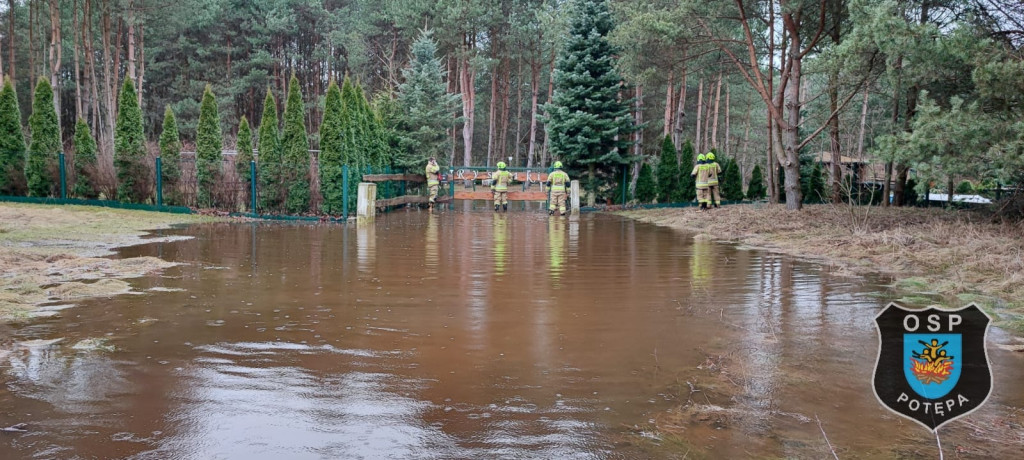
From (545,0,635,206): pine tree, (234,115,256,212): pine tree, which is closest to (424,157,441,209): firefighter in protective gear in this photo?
(545,0,635,206): pine tree

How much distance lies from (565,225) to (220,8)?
32.3m

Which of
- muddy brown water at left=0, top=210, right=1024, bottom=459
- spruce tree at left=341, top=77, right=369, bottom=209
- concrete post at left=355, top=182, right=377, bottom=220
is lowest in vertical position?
muddy brown water at left=0, top=210, right=1024, bottom=459

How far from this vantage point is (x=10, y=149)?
21156 millimetres

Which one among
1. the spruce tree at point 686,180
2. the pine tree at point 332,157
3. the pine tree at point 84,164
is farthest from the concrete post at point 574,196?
the pine tree at point 84,164

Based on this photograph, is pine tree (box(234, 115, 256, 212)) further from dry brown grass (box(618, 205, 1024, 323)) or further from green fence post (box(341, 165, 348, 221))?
dry brown grass (box(618, 205, 1024, 323))

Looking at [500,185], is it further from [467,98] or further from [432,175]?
[467,98]

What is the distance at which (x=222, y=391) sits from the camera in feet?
16.6

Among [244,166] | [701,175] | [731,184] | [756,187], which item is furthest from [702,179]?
[244,166]

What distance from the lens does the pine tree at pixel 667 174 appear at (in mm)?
29406

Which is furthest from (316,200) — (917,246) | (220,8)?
(220,8)

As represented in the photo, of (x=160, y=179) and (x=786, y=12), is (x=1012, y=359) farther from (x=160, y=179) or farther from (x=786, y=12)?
(x=160, y=179)

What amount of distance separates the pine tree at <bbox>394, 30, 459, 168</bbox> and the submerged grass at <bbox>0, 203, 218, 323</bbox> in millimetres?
10244

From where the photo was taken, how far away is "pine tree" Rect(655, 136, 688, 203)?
96.5 ft

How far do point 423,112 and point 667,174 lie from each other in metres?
10.0
